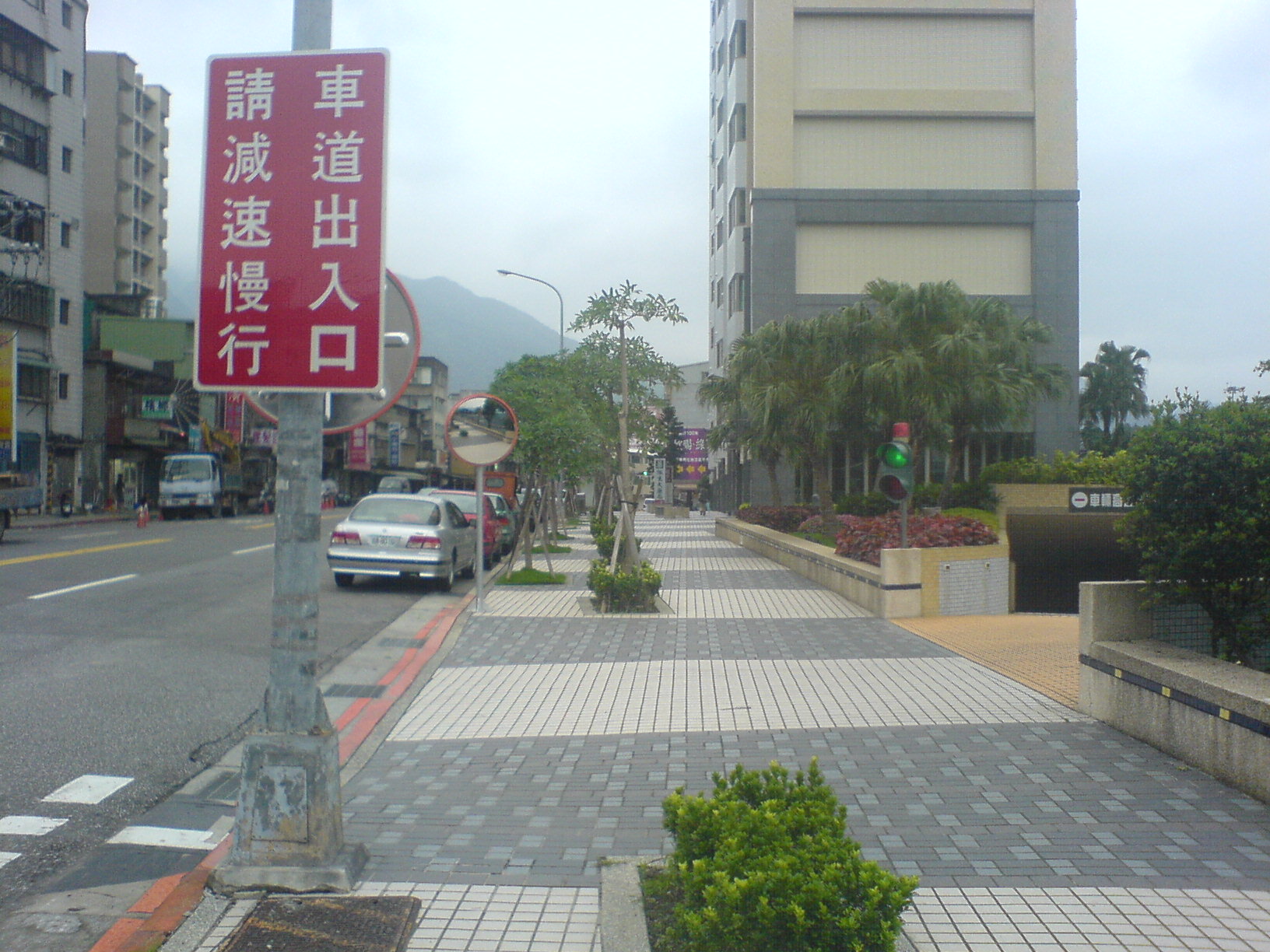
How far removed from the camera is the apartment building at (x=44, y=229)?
1588 inches

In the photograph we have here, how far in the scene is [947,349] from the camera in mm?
24688

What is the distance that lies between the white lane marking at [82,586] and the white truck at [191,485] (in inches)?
1041

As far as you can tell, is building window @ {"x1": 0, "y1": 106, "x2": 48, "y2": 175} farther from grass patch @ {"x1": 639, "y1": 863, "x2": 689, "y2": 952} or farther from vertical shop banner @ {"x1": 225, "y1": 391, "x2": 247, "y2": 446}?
grass patch @ {"x1": 639, "y1": 863, "x2": 689, "y2": 952}

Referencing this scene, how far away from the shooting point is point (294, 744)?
4.39 meters

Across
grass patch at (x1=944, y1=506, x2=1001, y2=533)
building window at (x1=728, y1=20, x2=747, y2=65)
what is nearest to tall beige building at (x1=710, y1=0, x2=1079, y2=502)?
building window at (x1=728, y1=20, x2=747, y2=65)

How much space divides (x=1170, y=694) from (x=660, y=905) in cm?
392

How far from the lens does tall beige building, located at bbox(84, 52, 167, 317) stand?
67438 mm

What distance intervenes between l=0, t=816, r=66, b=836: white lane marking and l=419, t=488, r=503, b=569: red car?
14.2 metres

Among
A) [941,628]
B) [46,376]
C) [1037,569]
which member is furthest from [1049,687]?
[46,376]

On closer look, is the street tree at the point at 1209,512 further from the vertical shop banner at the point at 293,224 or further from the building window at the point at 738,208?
the building window at the point at 738,208

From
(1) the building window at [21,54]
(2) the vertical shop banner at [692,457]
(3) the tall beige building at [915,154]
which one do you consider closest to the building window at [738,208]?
(3) the tall beige building at [915,154]

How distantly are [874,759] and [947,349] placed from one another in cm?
1981

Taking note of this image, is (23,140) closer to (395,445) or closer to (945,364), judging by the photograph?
(945,364)

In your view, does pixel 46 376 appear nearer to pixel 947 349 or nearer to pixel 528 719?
pixel 947 349
